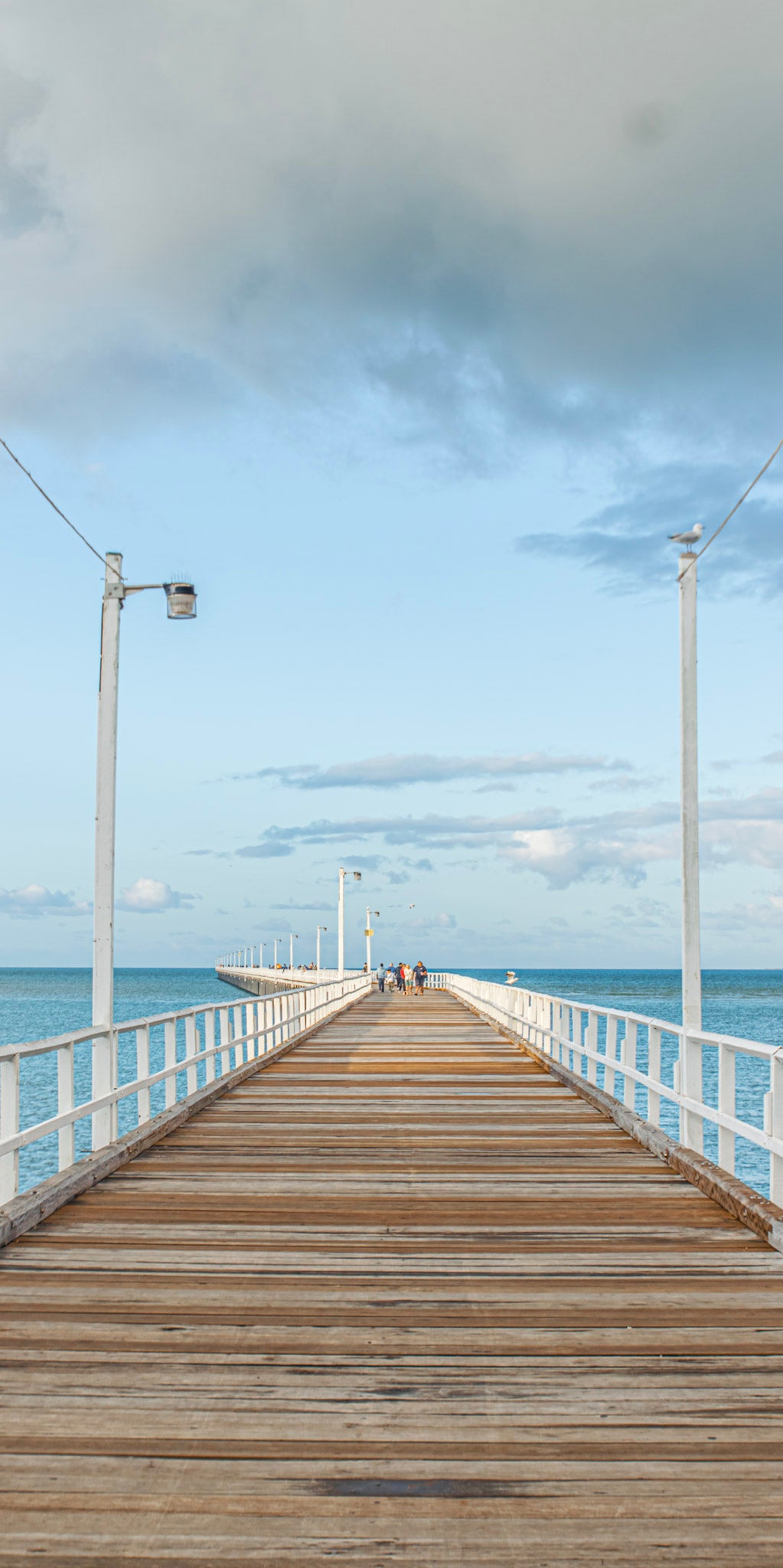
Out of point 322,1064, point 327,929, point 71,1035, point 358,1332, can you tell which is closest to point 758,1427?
point 358,1332

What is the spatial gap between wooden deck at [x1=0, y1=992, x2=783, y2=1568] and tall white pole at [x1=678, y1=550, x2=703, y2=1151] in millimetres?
3841

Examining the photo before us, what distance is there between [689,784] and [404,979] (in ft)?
145

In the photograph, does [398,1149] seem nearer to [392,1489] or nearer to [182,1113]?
[182,1113]

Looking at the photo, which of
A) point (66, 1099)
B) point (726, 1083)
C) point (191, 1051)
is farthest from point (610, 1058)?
Answer: point (66, 1099)

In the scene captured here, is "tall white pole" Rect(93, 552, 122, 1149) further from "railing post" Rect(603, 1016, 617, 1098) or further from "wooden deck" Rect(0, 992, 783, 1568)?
"railing post" Rect(603, 1016, 617, 1098)

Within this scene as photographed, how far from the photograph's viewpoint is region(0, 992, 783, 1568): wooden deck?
4031mm

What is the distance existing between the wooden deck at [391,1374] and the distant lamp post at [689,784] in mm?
3827

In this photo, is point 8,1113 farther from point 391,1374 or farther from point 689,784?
point 689,784

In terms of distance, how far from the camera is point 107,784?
11875 millimetres

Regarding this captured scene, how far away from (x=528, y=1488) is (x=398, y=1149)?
21.7 feet

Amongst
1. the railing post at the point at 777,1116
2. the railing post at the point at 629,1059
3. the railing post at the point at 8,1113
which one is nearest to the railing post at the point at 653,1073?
the railing post at the point at 629,1059

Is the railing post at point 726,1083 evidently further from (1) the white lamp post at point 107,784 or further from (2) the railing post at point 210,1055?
(2) the railing post at point 210,1055

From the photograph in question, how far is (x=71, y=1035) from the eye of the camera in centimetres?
902

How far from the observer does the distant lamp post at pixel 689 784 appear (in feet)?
43.4
